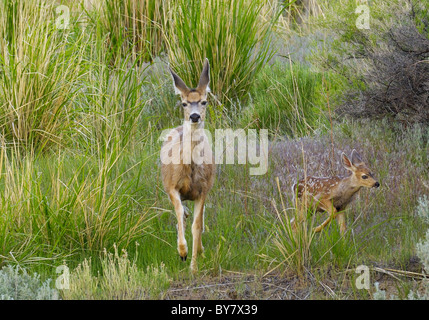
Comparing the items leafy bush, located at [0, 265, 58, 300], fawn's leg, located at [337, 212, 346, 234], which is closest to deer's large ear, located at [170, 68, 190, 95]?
fawn's leg, located at [337, 212, 346, 234]

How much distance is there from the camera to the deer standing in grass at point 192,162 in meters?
5.39

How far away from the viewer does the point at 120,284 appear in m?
5.03

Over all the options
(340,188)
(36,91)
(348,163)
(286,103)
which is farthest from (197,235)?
(286,103)

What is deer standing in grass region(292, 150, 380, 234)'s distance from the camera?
18.7 ft

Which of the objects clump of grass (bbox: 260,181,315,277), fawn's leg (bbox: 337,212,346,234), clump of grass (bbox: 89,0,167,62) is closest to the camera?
clump of grass (bbox: 260,181,315,277)

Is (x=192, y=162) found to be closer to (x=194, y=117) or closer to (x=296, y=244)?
(x=194, y=117)

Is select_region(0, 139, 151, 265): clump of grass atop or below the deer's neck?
below

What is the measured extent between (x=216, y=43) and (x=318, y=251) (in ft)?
14.8

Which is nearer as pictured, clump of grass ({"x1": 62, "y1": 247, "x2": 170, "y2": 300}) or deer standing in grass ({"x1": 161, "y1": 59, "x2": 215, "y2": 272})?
clump of grass ({"x1": 62, "y1": 247, "x2": 170, "y2": 300})

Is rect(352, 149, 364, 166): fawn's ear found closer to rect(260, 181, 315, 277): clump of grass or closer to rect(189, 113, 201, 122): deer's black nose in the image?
rect(260, 181, 315, 277): clump of grass

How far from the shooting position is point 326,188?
233 inches

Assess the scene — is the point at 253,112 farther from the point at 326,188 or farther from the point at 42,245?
the point at 42,245

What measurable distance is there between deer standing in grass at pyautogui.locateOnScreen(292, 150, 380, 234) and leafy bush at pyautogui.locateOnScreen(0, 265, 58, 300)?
2179 mm

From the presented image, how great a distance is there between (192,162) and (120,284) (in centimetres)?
119
